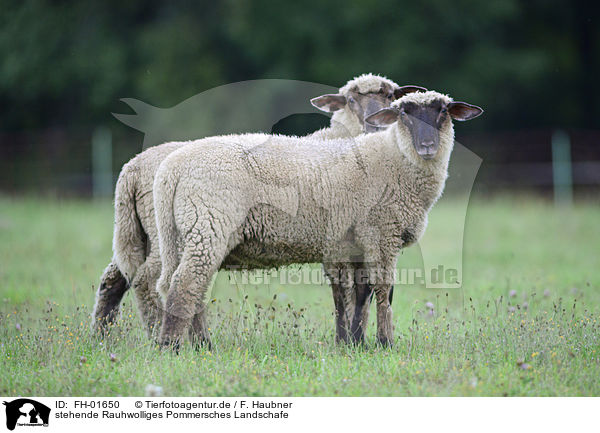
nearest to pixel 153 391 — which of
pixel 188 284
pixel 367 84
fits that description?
pixel 188 284

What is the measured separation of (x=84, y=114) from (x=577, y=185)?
52.7ft

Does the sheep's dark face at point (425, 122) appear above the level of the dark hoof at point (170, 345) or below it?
above

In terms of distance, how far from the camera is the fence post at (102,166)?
17.9 m

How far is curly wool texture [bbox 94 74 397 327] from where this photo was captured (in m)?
5.80

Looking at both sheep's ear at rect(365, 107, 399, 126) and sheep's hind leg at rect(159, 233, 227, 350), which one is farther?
sheep's ear at rect(365, 107, 399, 126)

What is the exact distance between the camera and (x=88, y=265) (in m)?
10.3

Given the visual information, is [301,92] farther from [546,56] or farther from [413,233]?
[413,233]

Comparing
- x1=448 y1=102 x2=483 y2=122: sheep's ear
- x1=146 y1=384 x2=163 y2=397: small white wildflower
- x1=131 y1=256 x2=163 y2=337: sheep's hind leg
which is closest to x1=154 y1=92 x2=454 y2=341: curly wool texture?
x1=448 y1=102 x2=483 y2=122: sheep's ear

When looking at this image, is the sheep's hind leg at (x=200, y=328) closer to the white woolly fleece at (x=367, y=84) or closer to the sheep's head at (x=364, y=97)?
the sheep's head at (x=364, y=97)
